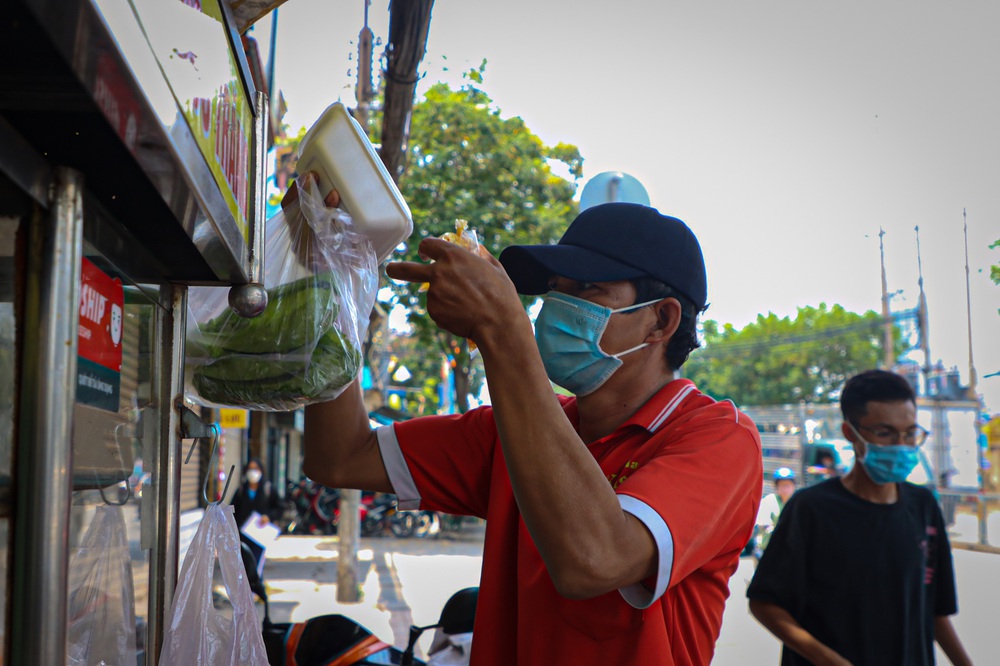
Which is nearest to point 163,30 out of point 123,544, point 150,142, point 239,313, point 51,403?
point 150,142

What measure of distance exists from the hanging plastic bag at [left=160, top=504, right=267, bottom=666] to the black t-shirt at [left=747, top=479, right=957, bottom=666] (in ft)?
6.93

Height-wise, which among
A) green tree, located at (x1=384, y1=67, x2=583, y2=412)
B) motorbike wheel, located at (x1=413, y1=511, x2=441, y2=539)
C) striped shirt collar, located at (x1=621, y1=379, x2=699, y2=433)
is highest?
green tree, located at (x1=384, y1=67, x2=583, y2=412)

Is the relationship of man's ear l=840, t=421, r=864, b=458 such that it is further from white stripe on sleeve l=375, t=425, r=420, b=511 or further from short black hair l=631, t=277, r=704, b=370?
white stripe on sleeve l=375, t=425, r=420, b=511

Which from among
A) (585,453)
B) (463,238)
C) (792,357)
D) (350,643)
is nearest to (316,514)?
(350,643)

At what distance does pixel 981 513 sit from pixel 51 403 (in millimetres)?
22848

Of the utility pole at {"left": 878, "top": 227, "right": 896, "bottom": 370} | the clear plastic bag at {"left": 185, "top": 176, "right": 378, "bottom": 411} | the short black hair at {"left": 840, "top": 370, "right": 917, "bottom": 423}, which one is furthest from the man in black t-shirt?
the utility pole at {"left": 878, "top": 227, "right": 896, "bottom": 370}

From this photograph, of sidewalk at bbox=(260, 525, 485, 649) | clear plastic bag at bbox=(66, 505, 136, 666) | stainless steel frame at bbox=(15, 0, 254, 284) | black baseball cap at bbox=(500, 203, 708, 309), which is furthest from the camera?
sidewalk at bbox=(260, 525, 485, 649)

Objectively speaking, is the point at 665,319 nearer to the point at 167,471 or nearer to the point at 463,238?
the point at 463,238

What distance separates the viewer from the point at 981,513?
2017 cm

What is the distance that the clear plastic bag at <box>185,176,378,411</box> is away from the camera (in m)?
1.58

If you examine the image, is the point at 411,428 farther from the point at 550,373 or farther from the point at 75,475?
the point at 75,475

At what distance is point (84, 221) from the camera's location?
1084 mm

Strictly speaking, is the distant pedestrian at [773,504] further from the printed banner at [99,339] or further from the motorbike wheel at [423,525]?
the printed banner at [99,339]

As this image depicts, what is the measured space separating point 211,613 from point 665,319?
1173 mm
